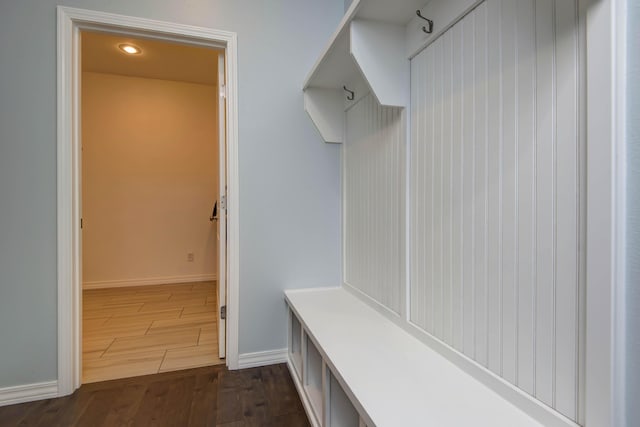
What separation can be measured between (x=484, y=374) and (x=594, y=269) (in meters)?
0.46

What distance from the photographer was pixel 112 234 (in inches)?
148

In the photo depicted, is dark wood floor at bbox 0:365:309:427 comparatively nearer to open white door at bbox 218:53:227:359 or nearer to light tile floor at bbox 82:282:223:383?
light tile floor at bbox 82:282:223:383

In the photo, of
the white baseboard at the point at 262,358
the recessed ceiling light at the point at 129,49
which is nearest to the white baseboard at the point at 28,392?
the white baseboard at the point at 262,358

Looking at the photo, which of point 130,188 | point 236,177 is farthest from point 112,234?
point 236,177

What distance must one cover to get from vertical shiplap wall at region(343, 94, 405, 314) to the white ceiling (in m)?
1.77

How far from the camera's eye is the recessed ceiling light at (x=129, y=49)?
9.68ft

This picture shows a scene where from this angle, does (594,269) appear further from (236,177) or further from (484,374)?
(236,177)

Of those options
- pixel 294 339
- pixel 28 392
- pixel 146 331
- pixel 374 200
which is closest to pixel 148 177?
pixel 146 331

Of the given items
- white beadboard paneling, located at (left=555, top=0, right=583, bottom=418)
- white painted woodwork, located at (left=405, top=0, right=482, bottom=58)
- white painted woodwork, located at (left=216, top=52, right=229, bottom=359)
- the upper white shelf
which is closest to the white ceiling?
white painted woodwork, located at (left=216, top=52, right=229, bottom=359)

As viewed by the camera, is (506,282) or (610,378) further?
(506,282)

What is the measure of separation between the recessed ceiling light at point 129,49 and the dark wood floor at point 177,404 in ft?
9.37


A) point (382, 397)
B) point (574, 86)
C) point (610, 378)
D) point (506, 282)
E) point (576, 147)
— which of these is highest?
point (574, 86)

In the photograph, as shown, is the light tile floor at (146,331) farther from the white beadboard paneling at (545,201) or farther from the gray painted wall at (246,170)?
the white beadboard paneling at (545,201)

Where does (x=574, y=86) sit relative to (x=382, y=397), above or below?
above
